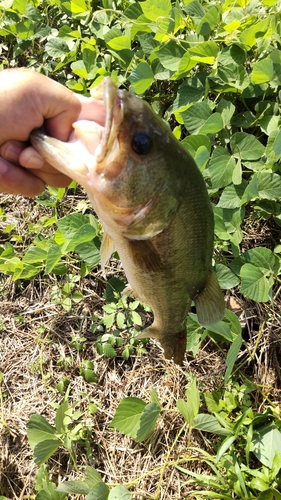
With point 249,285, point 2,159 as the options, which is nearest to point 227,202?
point 249,285

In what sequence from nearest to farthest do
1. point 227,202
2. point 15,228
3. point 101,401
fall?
point 227,202 < point 101,401 < point 15,228

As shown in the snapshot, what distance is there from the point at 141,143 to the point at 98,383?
179 cm

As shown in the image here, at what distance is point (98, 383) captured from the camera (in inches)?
106

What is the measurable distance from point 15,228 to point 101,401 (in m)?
1.34

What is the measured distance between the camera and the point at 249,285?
6.90 ft

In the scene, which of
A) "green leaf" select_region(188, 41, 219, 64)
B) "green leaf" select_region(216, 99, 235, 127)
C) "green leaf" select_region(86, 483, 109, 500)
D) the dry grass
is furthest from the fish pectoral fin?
"green leaf" select_region(188, 41, 219, 64)

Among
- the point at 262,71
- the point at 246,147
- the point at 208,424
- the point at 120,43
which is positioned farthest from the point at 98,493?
the point at 120,43

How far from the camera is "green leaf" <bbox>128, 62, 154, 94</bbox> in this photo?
8.34ft

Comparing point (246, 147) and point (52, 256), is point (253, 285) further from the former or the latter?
point (52, 256)

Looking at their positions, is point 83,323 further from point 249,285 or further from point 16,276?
point 249,285

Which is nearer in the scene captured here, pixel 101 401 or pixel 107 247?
pixel 107 247

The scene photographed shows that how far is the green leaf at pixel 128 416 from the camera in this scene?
7.16 ft

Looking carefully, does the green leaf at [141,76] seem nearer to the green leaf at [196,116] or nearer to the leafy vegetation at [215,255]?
the leafy vegetation at [215,255]

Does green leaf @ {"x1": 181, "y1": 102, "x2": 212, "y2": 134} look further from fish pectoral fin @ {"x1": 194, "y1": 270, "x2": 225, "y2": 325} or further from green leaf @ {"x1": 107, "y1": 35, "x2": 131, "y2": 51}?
fish pectoral fin @ {"x1": 194, "y1": 270, "x2": 225, "y2": 325}
